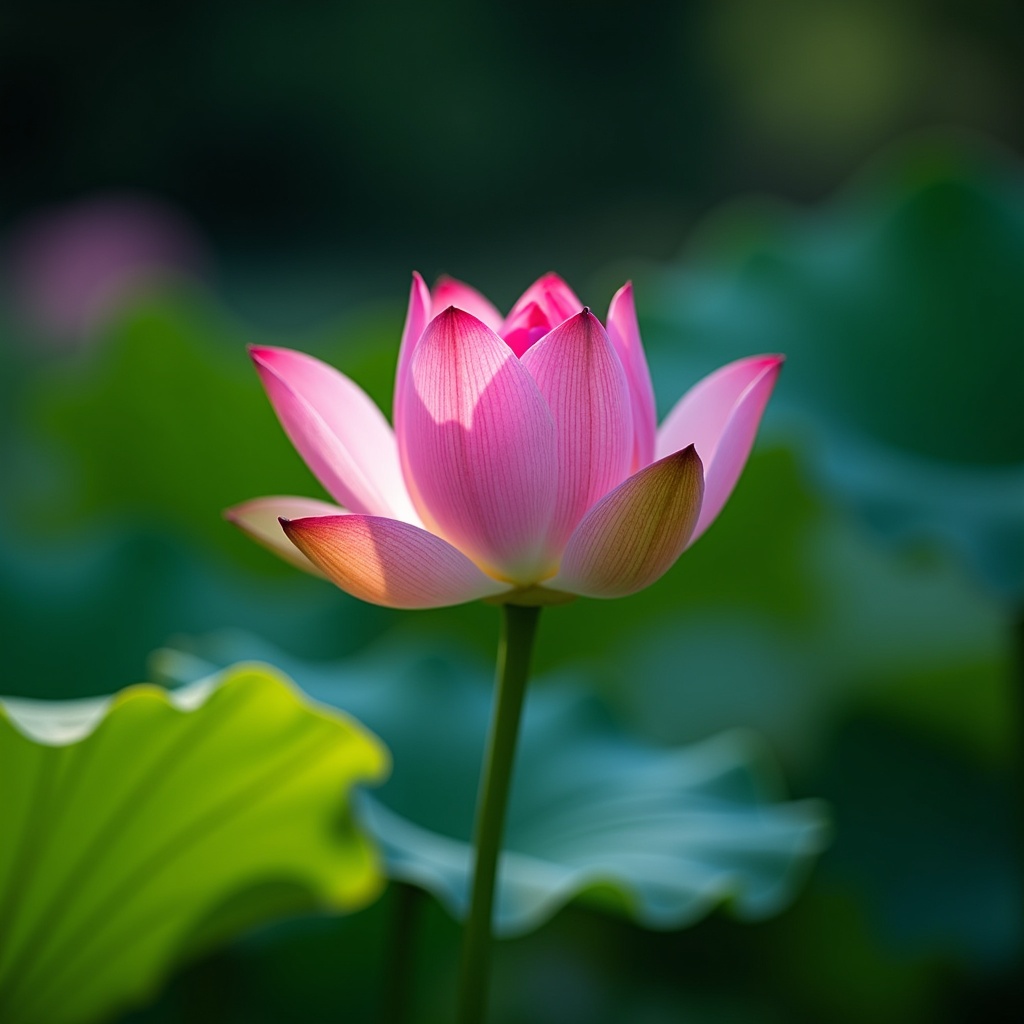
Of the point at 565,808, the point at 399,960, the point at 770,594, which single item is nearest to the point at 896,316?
the point at 770,594

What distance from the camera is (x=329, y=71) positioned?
5.93 metres

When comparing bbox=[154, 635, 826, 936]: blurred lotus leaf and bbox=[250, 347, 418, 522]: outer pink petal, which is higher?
bbox=[250, 347, 418, 522]: outer pink petal

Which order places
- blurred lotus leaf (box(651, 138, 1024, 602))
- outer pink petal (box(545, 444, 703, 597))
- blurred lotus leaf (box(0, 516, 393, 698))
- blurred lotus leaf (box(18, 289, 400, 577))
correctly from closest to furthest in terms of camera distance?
outer pink petal (box(545, 444, 703, 597))
blurred lotus leaf (box(0, 516, 393, 698))
blurred lotus leaf (box(651, 138, 1024, 602))
blurred lotus leaf (box(18, 289, 400, 577))

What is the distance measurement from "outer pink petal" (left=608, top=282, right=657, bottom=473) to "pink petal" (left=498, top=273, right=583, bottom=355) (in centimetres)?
2

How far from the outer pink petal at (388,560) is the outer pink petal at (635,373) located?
0.25 ft

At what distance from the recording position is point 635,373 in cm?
46

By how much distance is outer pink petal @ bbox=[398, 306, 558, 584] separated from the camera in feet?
1.34

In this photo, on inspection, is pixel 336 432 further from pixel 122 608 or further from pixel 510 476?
pixel 122 608

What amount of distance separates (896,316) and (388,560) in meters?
0.77

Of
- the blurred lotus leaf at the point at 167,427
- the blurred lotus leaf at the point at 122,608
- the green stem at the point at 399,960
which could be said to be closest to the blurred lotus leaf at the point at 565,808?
the green stem at the point at 399,960

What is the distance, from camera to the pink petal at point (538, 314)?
18.3 inches

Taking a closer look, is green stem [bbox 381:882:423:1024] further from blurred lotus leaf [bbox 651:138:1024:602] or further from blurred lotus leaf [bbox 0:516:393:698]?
blurred lotus leaf [bbox 651:138:1024:602]

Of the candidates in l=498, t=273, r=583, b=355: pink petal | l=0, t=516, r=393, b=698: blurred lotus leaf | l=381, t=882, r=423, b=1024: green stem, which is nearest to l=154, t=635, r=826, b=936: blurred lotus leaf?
l=381, t=882, r=423, b=1024: green stem

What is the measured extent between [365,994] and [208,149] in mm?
5192
